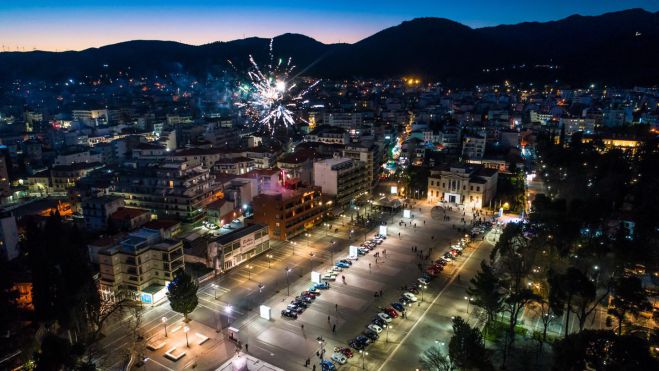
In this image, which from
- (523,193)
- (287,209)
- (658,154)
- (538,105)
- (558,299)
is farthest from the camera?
(538,105)

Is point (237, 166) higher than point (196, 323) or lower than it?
higher

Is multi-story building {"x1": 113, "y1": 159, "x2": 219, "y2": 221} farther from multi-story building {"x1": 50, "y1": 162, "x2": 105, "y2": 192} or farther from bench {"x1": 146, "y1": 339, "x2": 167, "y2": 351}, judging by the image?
bench {"x1": 146, "y1": 339, "x2": 167, "y2": 351}

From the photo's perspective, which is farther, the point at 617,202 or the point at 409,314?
the point at 617,202

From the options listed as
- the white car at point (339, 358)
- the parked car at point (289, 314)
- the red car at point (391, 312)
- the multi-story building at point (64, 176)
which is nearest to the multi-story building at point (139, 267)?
the parked car at point (289, 314)

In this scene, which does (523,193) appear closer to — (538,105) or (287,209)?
(287,209)

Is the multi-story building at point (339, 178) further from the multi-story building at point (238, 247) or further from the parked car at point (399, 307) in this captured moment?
the parked car at point (399, 307)

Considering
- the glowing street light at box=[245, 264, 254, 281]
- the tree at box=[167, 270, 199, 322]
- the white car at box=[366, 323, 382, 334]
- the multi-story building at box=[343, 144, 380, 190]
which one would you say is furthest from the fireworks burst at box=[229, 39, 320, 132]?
the white car at box=[366, 323, 382, 334]

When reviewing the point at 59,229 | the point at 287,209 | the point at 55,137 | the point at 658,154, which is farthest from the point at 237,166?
the point at 658,154
